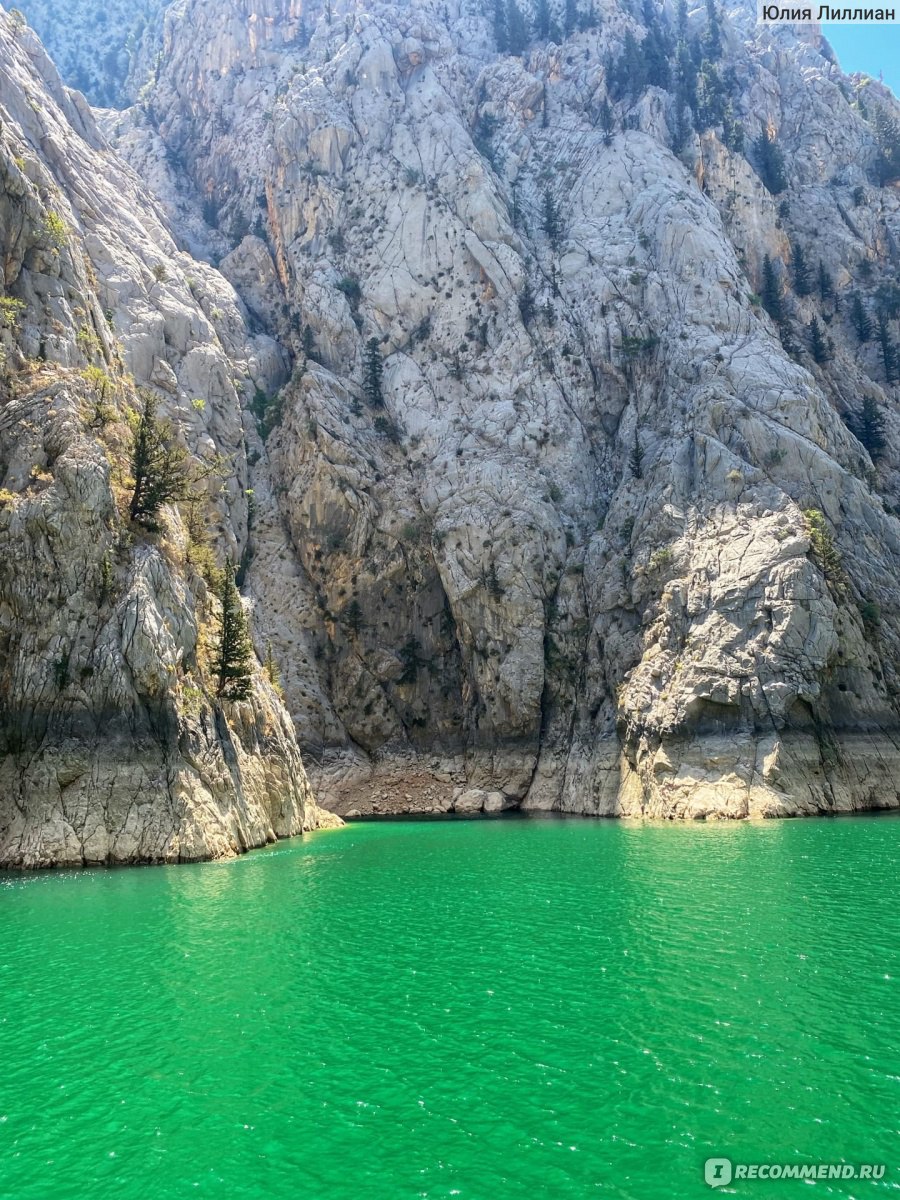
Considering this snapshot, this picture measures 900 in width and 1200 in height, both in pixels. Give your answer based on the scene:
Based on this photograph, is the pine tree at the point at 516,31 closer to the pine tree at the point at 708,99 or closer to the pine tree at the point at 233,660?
the pine tree at the point at 708,99

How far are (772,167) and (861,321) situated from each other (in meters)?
27.1

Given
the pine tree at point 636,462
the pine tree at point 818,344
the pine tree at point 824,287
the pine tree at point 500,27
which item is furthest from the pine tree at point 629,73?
the pine tree at point 636,462

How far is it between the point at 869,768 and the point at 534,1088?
51.0 metres

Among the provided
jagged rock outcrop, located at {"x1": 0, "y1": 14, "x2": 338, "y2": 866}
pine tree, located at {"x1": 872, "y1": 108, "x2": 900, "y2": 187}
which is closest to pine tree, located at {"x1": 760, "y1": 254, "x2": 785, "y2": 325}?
pine tree, located at {"x1": 872, "y1": 108, "x2": 900, "y2": 187}

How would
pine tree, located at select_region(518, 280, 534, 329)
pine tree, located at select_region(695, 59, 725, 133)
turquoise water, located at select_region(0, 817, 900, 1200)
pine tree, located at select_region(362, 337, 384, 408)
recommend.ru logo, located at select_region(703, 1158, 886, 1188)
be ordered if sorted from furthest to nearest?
pine tree, located at select_region(695, 59, 725, 133) → pine tree, located at select_region(518, 280, 534, 329) → pine tree, located at select_region(362, 337, 384, 408) → turquoise water, located at select_region(0, 817, 900, 1200) → recommend.ru logo, located at select_region(703, 1158, 886, 1188)

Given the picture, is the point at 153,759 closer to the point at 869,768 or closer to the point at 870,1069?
the point at 870,1069

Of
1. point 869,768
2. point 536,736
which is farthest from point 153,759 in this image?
point 869,768

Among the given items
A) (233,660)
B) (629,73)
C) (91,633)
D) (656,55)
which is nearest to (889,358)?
(629,73)

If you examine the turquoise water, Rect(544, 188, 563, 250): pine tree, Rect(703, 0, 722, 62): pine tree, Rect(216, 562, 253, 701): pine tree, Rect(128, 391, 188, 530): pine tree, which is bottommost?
the turquoise water

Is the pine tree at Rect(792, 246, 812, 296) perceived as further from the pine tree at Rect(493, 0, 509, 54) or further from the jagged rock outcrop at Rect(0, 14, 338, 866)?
the jagged rock outcrop at Rect(0, 14, 338, 866)

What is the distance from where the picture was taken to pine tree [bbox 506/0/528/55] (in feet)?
374

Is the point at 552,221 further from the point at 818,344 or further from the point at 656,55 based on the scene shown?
the point at 818,344

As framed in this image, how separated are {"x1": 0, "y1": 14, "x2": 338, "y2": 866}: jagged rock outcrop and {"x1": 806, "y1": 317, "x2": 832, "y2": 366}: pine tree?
70.2 metres

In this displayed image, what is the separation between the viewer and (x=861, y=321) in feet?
303
